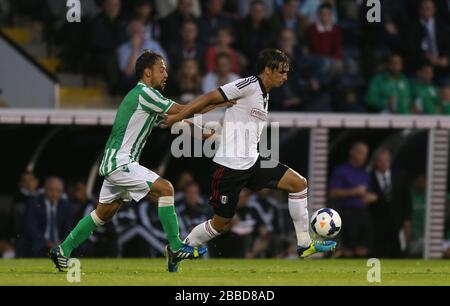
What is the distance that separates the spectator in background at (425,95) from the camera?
70.1ft

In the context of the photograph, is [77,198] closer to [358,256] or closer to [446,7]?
[358,256]

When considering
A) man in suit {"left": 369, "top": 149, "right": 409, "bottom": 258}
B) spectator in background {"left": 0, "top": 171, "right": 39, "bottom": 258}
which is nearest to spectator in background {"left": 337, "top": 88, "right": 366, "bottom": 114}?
man in suit {"left": 369, "top": 149, "right": 409, "bottom": 258}

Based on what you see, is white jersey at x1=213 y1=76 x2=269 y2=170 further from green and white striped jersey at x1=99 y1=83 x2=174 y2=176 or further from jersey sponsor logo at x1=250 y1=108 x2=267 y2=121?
green and white striped jersey at x1=99 y1=83 x2=174 y2=176

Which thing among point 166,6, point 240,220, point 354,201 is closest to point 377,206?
point 354,201

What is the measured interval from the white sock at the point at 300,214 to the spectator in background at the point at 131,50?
6.52 metres

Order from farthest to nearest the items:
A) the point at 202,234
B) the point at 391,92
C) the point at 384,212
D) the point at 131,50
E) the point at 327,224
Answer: the point at 391,92 → the point at 384,212 → the point at 131,50 → the point at 327,224 → the point at 202,234

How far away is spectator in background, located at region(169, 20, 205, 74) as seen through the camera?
2048cm

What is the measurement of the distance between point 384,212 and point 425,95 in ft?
7.11

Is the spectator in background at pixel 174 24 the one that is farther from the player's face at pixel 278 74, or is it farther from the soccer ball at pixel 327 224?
the player's face at pixel 278 74

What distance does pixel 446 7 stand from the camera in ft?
78.0

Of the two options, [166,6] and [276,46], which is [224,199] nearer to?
[276,46]

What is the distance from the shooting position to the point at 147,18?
68.8 ft

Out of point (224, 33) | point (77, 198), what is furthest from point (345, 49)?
point (77, 198)

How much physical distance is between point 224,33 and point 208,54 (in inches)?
21.3
